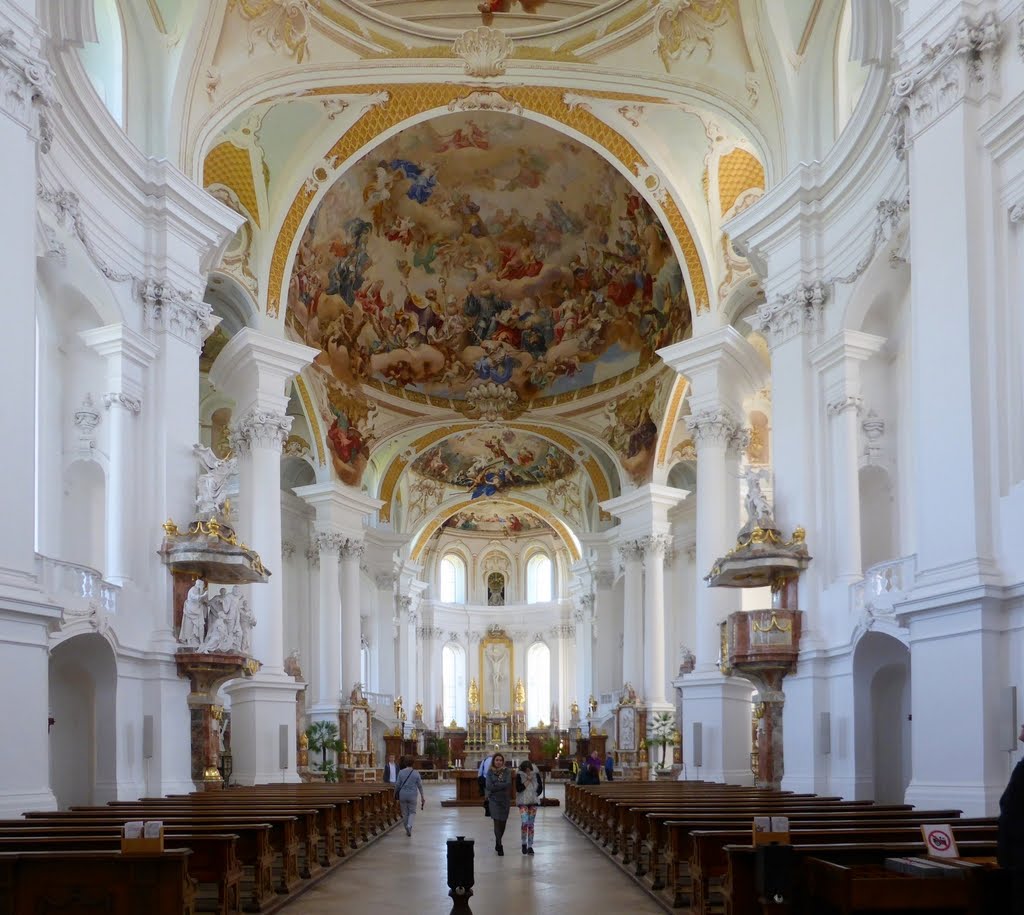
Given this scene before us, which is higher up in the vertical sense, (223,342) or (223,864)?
(223,342)

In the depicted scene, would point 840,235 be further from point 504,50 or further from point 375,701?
point 375,701

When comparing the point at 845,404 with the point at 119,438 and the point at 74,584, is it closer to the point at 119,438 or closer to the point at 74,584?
the point at 119,438

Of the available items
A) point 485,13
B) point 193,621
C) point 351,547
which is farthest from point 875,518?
point 351,547

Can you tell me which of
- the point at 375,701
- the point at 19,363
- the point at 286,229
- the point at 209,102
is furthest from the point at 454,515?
the point at 19,363

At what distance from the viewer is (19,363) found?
482 inches

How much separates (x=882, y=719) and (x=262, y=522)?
1118cm

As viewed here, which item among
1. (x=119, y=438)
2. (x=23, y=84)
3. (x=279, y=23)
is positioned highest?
(x=279, y=23)

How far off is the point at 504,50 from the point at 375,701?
72.7ft

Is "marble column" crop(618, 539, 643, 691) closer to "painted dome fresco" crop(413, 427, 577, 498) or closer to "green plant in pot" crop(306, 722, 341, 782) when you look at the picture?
"painted dome fresco" crop(413, 427, 577, 498)

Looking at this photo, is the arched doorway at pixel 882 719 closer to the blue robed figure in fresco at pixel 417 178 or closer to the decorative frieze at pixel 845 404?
the decorative frieze at pixel 845 404

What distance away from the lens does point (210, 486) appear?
17.4 meters

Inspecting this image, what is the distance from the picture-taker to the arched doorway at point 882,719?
15.9 metres

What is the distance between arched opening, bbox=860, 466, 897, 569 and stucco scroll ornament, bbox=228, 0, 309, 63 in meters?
10.8

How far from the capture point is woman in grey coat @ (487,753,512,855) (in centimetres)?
1504
